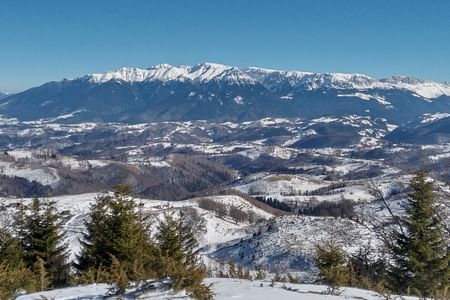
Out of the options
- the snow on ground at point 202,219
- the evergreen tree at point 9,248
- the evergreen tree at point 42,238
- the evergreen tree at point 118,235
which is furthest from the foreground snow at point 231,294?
the snow on ground at point 202,219

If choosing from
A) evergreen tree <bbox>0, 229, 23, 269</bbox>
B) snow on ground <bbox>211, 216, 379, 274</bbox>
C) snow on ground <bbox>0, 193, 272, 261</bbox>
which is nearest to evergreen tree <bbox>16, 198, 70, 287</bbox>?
evergreen tree <bbox>0, 229, 23, 269</bbox>

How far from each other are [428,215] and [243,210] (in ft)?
448

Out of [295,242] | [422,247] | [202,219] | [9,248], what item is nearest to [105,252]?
[9,248]

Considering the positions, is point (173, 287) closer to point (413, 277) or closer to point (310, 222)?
point (413, 277)

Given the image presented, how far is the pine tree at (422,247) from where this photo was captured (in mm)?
24078

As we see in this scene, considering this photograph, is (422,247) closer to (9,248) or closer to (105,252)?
(105,252)

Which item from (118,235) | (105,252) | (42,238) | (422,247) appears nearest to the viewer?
(118,235)

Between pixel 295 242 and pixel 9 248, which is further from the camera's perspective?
pixel 295 242

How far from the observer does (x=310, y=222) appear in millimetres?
86625

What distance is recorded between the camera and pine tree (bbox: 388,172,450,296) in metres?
24.1

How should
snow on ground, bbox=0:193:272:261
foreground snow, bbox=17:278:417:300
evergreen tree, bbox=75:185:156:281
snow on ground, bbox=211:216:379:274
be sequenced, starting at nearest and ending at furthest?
foreground snow, bbox=17:278:417:300
evergreen tree, bbox=75:185:156:281
snow on ground, bbox=211:216:379:274
snow on ground, bbox=0:193:272:261

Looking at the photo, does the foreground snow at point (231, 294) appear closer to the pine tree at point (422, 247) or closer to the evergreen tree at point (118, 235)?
the evergreen tree at point (118, 235)

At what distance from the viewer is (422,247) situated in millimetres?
24109

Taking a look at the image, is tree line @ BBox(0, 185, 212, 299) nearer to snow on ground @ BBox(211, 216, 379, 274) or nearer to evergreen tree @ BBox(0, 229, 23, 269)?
evergreen tree @ BBox(0, 229, 23, 269)
